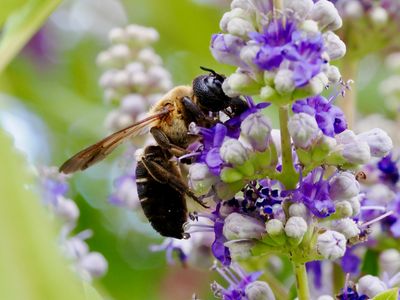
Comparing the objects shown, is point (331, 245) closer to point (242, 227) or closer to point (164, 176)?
point (242, 227)

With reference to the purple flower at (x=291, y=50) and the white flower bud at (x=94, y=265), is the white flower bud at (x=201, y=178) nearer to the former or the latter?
the purple flower at (x=291, y=50)

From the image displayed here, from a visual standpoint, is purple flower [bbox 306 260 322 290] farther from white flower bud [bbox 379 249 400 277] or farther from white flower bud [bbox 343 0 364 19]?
white flower bud [bbox 343 0 364 19]

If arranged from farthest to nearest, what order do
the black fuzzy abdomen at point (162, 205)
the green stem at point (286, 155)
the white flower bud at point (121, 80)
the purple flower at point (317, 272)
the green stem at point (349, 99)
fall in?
the white flower bud at point (121, 80) → the green stem at point (349, 99) → the purple flower at point (317, 272) → the black fuzzy abdomen at point (162, 205) → the green stem at point (286, 155)

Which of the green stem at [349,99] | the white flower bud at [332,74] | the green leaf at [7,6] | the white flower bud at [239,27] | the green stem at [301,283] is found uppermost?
the green stem at [349,99]

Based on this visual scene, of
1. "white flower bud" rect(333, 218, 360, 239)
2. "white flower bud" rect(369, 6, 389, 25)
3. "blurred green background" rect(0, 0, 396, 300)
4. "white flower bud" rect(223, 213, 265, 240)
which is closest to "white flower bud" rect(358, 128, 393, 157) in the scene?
"white flower bud" rect(333, 218, 360, 239)

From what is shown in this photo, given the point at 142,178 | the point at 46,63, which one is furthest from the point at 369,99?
the point at 142,178

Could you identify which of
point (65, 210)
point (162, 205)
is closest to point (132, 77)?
point (65, 210)

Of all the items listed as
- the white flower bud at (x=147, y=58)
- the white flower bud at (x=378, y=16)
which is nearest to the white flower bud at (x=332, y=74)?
the white flower bud at (x=378, y=16)
